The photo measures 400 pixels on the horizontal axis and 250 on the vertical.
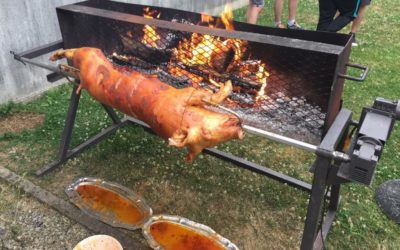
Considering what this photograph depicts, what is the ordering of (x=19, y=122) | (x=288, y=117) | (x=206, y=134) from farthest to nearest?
(x=19, y=122) < (x=288, y=117) < (x=206, y=134)

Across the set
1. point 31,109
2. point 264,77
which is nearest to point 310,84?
point 264,77

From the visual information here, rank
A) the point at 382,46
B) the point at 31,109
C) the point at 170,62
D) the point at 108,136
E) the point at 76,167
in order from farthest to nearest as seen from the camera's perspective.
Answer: the point at 382,46
the point at 31,109
the point at 108,136
the point at 76,167
the point at 170,62

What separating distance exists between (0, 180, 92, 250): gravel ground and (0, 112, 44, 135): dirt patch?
→ 1.17 m

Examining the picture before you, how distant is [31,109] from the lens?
4695 mm

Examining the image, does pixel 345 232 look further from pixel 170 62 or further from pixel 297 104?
pixel 170 62

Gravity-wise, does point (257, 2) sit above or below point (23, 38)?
above

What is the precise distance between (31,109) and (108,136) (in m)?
1.27

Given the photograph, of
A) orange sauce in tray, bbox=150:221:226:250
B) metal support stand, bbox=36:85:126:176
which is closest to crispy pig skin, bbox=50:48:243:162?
metal support stand, bbox=36:85:126:176

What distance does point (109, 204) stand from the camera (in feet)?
10.7

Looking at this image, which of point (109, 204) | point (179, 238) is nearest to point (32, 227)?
point (109, 204)

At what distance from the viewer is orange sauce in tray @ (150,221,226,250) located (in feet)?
9.05

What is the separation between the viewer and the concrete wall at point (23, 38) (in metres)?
4.35

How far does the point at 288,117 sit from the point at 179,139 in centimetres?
87

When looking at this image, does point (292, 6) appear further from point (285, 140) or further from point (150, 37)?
point (285, 140)
